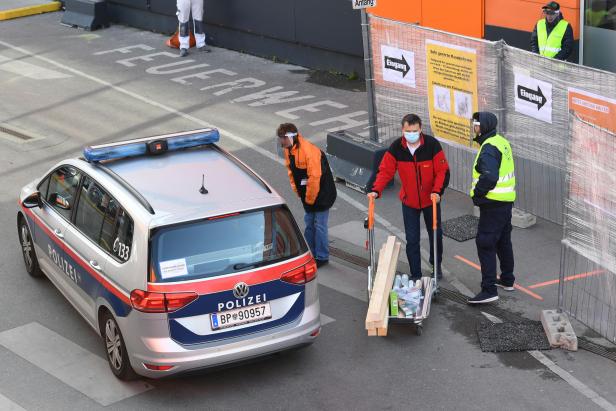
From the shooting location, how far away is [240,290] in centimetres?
843

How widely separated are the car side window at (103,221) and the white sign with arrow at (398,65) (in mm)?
5354

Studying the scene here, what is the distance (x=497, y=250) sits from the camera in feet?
33.9

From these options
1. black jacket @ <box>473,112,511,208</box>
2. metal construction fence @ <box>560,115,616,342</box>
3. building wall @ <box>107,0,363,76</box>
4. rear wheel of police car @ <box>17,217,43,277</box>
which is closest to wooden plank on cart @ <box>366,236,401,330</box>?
black jacket @ <box>473,112,511,208</box>

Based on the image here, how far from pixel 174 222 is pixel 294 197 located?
5.10 m

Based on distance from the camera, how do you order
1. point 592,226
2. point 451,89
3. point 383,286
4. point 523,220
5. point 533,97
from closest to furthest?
1. point 592,226
2. point 383,286
3. point 533,97
4. point 523,220
5. point 451,89

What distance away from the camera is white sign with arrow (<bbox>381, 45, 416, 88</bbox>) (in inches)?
535

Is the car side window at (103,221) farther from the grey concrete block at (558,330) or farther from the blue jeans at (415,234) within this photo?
the grey concrete block at (558,330)

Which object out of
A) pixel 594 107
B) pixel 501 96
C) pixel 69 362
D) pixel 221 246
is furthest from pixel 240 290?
pixel 501 96

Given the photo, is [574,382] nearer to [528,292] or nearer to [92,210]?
[528,292]

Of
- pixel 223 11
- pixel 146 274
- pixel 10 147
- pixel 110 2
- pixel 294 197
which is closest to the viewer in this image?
pixel 146 274

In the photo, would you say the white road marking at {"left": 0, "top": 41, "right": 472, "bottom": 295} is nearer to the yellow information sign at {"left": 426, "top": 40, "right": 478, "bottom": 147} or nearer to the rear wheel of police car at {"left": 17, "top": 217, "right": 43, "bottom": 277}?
the yellow information sign at {"left": 426, "top": 40, "right": 478, "bottom": 147}

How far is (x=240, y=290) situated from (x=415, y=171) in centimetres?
265

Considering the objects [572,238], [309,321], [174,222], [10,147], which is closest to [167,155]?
[174,222]

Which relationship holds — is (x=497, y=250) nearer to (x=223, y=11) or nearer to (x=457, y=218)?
(x=457, y=218)
